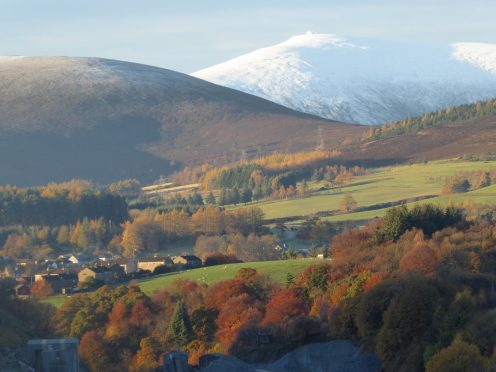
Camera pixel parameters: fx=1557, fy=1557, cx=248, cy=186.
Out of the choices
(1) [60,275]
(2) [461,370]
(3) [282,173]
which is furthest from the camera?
(3) [282,173]

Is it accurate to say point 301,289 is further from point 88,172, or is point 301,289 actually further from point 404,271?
point 88,172

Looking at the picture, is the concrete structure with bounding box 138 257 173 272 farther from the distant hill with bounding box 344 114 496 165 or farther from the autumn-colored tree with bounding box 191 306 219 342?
the distant hill with bounding box 344 114 496 165

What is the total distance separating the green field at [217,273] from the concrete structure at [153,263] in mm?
6074

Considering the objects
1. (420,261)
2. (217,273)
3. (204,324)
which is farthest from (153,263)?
(420,261)

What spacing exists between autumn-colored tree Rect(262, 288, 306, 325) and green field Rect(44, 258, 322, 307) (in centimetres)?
Answer: 484

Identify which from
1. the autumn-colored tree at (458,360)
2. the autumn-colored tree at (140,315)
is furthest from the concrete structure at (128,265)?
the autumn-colored tree at (458,360)

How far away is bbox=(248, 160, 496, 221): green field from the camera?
96.5 m

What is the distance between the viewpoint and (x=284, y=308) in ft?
179

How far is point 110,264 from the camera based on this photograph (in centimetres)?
8269

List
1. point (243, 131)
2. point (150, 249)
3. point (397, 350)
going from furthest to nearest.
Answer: point (243, 131)
point (150, 249)
point (397, 350)

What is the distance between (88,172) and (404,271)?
132066 mm

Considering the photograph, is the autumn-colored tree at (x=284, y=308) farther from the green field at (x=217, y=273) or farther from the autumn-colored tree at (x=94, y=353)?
the autumn-colored tree at (x=94, y=353)

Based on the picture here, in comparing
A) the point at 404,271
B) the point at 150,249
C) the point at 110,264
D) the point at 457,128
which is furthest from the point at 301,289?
the point at 457,128

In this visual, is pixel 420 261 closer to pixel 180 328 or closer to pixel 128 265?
pixel 180 328
